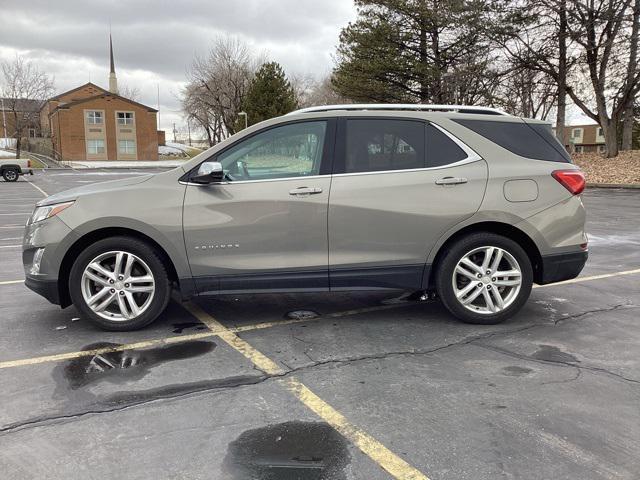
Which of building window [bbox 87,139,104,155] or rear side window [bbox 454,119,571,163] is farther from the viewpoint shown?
building window [bbox 87,139,104,155]

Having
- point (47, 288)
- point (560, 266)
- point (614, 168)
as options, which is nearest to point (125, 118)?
point (614, 168)

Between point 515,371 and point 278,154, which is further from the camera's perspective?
point 278,154

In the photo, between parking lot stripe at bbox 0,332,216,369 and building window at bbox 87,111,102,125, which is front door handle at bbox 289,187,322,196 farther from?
building window at bbox 87,111,102,125

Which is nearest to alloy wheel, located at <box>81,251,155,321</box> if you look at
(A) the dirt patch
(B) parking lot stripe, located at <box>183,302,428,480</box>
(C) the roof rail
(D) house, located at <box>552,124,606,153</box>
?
(B) parking lot stripe, located at <box>183,302,428,480</box>

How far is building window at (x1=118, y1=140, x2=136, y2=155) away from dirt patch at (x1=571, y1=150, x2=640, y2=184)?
167 feet

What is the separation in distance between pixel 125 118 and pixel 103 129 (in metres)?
2.91

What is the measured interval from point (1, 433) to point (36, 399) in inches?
15.5

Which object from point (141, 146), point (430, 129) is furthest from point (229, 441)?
point (141, 146)

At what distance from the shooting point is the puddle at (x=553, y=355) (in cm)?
390

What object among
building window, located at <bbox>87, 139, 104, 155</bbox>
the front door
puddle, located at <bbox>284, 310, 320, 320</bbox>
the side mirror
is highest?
building window, located at <bbox>87, 139, 104, 155</bbox>

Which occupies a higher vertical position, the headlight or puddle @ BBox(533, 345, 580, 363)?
the headlight

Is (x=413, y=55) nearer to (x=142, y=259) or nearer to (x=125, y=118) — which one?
(x=142, y=259)

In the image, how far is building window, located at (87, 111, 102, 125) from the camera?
61062 millimetres

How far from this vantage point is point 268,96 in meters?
48.2
